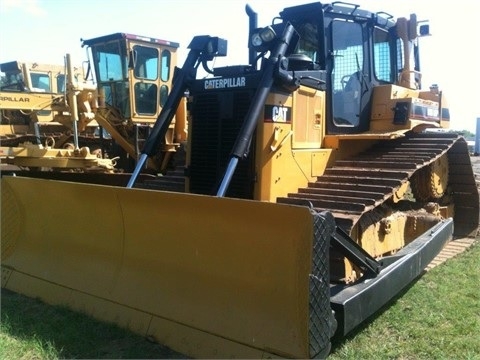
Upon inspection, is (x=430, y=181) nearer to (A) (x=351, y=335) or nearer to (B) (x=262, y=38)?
(B) (x=262, y=38)

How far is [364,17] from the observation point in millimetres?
5688

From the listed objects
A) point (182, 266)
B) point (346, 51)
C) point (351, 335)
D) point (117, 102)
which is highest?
point (346, 51)

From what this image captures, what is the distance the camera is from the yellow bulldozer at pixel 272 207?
3.31 m

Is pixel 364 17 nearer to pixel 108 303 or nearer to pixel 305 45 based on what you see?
pixel 305 45

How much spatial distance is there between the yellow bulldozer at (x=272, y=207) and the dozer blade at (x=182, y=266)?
0.01 metres

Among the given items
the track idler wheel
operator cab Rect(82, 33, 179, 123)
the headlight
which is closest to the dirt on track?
the track idler wheel

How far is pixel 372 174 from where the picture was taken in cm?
499

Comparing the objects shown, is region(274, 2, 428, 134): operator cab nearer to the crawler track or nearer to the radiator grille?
the crawler track

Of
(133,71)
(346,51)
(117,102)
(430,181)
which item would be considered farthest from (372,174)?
(117,102)

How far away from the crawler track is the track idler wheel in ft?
1.25

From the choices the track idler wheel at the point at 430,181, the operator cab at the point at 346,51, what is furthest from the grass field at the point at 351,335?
the operator cab at the point at 346,51

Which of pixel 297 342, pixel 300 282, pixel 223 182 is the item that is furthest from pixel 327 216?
pixel 223 182

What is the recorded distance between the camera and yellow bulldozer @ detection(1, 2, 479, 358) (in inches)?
130

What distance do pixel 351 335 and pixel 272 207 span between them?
137cm
